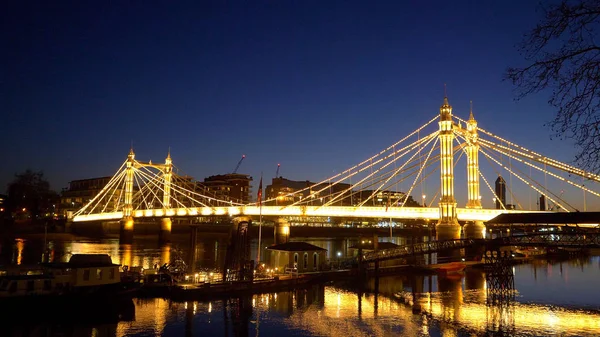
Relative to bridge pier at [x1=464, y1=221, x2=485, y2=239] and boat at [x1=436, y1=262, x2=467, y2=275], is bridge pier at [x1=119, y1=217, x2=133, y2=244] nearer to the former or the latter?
bridge pier at [x1=464, y1=221, x2=485, y2=239]

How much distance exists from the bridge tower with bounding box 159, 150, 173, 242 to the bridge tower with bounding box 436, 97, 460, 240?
236 feet

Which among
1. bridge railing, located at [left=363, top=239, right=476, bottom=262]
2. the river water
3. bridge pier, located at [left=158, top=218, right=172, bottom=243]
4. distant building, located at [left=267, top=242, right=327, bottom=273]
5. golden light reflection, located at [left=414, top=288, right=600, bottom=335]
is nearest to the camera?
the river water

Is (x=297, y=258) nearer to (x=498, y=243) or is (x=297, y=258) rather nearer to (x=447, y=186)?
(x=498, y=243)

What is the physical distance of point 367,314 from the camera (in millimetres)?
39344

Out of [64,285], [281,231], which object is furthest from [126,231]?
[64,285]

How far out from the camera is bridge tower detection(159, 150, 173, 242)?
126312 millimetres

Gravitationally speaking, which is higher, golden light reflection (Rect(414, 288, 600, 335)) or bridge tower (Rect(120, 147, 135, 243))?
bridge tower (Rect(120, 147, 135, 243))

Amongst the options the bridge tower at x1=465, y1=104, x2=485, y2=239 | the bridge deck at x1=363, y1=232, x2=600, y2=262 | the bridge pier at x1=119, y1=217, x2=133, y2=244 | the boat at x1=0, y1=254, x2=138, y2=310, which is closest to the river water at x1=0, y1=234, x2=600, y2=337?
the boat at x1=0, y1=254, x2=138, y2=310

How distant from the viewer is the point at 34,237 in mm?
121438

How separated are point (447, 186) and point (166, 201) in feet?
323

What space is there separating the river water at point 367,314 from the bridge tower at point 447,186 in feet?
49.7

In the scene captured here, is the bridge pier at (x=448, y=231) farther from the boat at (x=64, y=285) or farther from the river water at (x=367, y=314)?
the boat at (x=64, y=285)

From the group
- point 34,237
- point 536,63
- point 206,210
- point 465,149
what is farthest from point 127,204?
point 536,63

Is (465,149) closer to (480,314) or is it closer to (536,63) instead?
(480,314)
